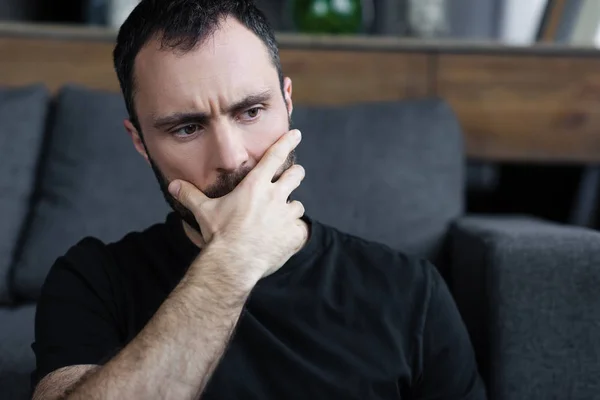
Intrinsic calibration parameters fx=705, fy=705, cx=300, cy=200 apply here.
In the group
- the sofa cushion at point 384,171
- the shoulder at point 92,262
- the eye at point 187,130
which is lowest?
the sofa cushion at point 384,171

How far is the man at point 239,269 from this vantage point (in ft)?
2.67

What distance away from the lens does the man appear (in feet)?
2.67

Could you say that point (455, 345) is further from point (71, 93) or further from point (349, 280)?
point (71, 93)

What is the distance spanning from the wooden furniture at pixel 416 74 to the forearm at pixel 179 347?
0.96 meters

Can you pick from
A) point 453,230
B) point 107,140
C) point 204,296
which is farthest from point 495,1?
point 204,296

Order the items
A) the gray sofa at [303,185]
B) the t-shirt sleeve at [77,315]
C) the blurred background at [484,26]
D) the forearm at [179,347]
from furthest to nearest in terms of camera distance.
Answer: the blurred background at [484,26] → the gray sofa at [303,185] → the t-shirt sleeve at [77,315] → the forearm at [179,347]

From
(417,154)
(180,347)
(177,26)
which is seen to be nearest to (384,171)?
(417,154)

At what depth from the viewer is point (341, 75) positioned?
165cm

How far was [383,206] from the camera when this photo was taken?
1343 mm

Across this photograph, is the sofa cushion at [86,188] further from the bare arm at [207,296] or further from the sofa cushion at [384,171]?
the bare arm at [207,296]

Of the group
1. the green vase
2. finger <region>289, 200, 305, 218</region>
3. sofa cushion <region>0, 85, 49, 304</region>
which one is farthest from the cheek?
the green vase

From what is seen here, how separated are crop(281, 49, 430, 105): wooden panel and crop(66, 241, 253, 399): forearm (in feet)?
3.10

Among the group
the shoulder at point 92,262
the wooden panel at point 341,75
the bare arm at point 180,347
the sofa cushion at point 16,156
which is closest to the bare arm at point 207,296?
the bare arm at point 180,347

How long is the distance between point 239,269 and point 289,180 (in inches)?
5.5
